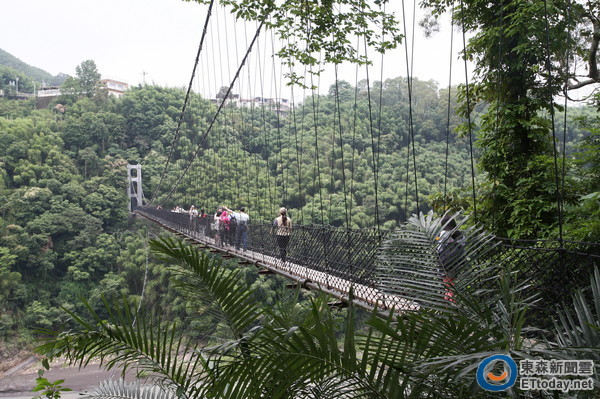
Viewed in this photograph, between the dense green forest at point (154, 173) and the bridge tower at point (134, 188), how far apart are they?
21.8 inches

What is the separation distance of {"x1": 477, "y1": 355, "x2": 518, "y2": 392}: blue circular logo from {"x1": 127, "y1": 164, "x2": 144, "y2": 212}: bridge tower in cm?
3014

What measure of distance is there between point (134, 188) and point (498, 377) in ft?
106

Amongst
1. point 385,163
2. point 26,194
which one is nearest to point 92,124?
point 26,194

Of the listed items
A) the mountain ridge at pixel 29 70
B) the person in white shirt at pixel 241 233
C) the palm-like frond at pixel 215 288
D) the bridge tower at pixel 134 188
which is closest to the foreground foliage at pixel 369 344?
the palm-like frond at pixel 215 288

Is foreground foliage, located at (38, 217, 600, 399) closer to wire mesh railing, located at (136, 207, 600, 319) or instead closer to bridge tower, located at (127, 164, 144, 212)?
wire mesh railing, located at (136, 207, 600, 319)

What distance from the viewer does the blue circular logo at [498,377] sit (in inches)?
29.2

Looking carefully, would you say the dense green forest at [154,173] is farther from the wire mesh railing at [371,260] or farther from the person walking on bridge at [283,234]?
the wire mesh railing at [371,260]

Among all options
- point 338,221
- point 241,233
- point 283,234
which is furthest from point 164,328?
point 338,221

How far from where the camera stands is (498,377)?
0.79m

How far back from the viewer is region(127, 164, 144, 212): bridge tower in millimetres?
29969

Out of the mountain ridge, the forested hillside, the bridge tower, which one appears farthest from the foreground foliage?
the mountain ridge

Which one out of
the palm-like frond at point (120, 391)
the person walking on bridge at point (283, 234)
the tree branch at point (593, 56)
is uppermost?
the tree branch at point (593, 56)

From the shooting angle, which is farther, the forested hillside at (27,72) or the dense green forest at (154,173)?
the forested hillside at (27,72)

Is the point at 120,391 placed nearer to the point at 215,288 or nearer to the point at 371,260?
the point at 215,288
